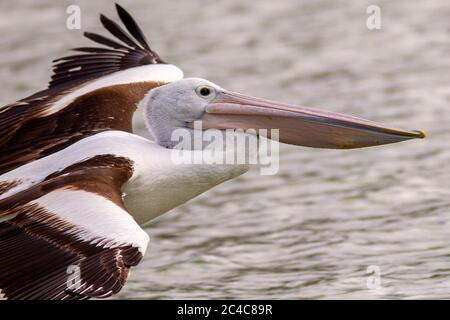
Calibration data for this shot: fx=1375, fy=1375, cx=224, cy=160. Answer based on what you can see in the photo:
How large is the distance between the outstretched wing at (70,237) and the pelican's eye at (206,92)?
2.83 feet

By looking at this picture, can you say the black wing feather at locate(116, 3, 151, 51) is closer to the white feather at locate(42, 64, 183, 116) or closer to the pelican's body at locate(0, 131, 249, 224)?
the white feather at locate(42, 64, 183, 116)

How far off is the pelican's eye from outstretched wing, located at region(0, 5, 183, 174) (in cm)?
44

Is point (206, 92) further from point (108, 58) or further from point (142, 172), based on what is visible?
point (108, 58)

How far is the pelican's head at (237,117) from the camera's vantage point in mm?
7441

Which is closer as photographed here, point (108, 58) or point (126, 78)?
point (126, 78)

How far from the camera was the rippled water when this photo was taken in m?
8.18

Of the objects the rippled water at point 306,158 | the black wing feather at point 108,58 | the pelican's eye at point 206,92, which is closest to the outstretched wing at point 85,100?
the black wing feather at point 108,58

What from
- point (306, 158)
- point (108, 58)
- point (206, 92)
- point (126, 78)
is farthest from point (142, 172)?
point (306, 158)

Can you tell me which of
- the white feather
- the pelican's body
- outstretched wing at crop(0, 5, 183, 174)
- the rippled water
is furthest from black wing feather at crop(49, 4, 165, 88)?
the rippled water

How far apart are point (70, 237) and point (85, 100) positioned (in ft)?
5.11

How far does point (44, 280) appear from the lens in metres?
6.05

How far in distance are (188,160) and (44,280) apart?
4.53 feet

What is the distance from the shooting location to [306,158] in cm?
1037

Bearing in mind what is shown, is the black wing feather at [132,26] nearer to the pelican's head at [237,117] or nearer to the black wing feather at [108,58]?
the black wing feather at [108,58]
